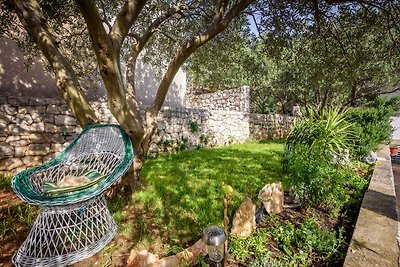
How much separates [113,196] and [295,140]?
9.72 feet

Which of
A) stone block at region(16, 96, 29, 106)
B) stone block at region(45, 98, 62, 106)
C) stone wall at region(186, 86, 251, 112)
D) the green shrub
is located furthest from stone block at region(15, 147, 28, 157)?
stone wall at region(186, 86, 251, 112)

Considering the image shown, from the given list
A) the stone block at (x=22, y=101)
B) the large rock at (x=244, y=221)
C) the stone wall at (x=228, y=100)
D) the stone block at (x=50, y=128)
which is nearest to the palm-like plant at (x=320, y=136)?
the large rock at (x=244, y=221)

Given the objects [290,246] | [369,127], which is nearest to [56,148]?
[290,246]

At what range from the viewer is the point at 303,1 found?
→ 4.25m

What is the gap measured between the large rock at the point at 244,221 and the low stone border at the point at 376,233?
0.89m

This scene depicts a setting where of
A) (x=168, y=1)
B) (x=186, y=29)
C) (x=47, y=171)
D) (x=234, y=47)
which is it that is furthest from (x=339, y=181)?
(x=168, y=1)

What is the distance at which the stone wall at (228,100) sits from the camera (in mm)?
11477

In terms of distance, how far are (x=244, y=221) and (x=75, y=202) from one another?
1.67 metres

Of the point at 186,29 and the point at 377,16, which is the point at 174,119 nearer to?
the point at 186,29

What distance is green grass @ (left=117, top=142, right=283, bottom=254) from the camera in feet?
8.72

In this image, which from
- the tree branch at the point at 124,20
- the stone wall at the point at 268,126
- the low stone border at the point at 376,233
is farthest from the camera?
the stone wall at the point at 268,126

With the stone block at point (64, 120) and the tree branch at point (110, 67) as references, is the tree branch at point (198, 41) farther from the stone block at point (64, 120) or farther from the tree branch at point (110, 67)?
the stone block at point (64, 120)

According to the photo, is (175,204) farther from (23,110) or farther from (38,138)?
(23,110)

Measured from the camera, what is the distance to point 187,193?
3.61 meters
